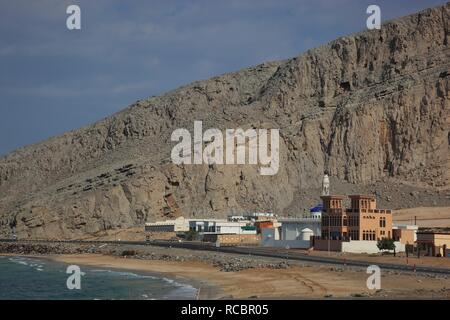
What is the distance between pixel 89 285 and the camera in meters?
56.2

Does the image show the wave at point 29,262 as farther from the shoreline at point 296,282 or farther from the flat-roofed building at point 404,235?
the flat-roofed building at point 404,235

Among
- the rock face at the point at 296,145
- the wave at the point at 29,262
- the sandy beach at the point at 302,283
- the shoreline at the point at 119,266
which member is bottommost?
the wave at the point at 29,262

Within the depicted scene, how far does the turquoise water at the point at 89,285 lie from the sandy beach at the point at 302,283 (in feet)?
6.77

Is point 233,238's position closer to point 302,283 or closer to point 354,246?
point 354,246

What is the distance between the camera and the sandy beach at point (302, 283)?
139ft

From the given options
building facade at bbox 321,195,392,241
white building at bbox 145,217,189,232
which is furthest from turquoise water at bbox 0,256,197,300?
white building at bbox 145,217,189,232

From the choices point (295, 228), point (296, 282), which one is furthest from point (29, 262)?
point (296, 282)

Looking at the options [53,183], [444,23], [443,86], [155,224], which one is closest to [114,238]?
[155,224]

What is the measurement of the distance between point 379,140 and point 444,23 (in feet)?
89.6

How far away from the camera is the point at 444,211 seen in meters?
120

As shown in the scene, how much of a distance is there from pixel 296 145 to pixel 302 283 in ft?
323

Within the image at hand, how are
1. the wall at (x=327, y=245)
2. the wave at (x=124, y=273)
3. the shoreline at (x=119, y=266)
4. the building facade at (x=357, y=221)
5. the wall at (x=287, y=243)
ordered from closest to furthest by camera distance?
the shoreline at (x=119, y=266)
the wave at (x=124, y=273)
the wall at (x=327, y=245)
the building facade at (x=357, y=221)
the wall at (x=287, y=243)

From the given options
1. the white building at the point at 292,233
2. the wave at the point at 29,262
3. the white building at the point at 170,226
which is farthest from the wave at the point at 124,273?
the white building at the point at 170,226

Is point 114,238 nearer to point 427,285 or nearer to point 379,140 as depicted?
point 379,140
